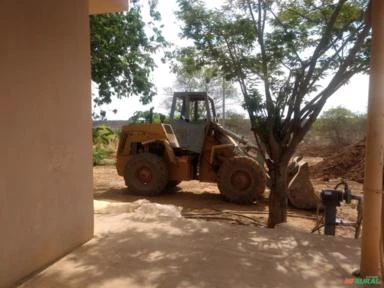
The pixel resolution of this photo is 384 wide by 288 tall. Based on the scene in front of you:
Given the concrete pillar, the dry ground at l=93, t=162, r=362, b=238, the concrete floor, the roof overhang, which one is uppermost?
the roof overhang

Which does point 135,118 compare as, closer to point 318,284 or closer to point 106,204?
point 106,204

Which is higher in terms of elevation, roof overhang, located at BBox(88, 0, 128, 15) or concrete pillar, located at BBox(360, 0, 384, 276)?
roof overhang, located at BBox(88, 0, 128, 15)

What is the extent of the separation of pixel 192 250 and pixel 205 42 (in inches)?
151

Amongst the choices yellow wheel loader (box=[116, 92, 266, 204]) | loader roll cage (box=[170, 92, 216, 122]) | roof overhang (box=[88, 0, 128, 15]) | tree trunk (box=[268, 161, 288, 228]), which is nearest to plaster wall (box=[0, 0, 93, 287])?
roof overhang (box=[88, 0, 128, 15])

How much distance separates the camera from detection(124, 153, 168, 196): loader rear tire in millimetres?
9375

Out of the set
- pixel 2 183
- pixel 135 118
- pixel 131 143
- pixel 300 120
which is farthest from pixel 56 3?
pixel 135 118

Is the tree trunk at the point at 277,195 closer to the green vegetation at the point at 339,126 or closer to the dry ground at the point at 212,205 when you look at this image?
the dry ground at the point at 212,205

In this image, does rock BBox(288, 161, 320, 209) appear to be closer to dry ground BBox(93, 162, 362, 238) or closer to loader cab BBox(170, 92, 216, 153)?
dry ground BBox(93, 162, 362, 238)

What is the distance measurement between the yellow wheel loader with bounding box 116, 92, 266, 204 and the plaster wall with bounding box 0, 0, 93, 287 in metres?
5.67

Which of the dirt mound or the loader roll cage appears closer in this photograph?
the loader roll cage

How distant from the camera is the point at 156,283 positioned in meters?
2.66

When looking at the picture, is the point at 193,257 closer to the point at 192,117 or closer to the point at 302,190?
the point at 302,190

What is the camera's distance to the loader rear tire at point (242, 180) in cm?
860

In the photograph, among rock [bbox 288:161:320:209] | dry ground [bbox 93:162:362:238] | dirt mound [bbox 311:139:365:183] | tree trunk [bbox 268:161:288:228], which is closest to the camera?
tree trunk [bbox 268:161:288:228]
